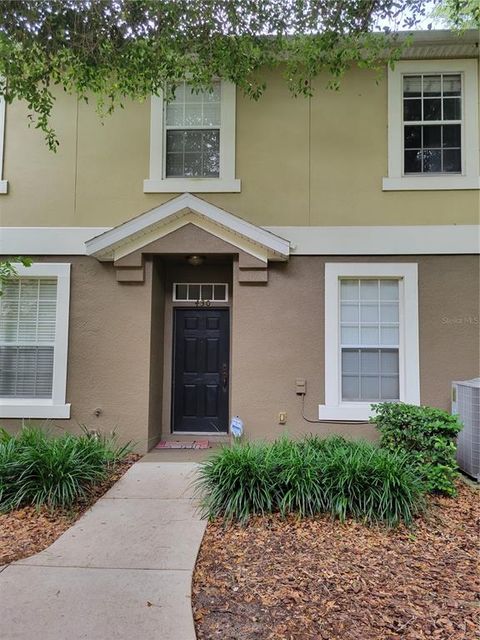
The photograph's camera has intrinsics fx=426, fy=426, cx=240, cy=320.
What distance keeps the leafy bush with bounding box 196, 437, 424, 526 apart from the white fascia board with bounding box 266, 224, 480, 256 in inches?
128

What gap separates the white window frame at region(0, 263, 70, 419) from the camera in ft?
21.6

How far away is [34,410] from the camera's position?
21.7 feet

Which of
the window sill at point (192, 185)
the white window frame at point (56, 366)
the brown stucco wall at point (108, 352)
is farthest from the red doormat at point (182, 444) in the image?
the window sill at point (192, 185)

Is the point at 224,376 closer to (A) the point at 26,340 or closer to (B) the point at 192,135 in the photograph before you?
(A) the point at 26,340

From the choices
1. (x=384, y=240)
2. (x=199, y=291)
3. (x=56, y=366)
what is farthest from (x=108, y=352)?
(x=384, y=240)

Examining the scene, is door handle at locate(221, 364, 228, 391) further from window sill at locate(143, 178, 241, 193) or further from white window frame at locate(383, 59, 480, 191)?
white window frame at locate(383, 59, 480, 191)

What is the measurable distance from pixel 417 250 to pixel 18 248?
6.29 meters

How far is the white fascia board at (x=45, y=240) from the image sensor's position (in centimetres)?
677

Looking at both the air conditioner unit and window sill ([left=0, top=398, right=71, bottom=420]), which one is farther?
window sill ([left=0, top=398, right=71, bottom=420])

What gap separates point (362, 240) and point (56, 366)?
5148mm

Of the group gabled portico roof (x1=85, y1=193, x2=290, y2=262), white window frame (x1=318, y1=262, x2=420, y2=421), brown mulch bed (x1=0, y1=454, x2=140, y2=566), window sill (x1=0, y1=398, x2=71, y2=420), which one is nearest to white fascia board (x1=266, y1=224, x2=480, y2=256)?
white window frame (x1=318, y1=262, x2=420, y2=421)

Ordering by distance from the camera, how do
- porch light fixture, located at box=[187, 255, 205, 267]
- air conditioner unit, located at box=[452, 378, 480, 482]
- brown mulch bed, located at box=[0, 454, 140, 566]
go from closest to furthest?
1. brown mulch bed, located at box=[0, 454, 140, 566]
2. air conditioner unit, located at box=[452, 378, 480, 482]
3. porch light fixture, located at box=[187, 255, 205, 267]

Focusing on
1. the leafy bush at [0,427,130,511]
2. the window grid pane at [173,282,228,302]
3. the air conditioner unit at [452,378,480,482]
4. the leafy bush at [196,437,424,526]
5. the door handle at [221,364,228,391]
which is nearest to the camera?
the leafy bush at [196,437,424,526]

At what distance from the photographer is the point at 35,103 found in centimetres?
555
